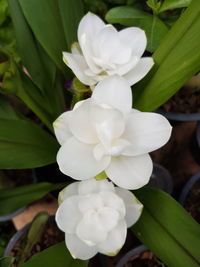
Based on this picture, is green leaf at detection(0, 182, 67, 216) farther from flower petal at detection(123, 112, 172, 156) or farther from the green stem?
flower petal at detection(123, 112, 172, 156)

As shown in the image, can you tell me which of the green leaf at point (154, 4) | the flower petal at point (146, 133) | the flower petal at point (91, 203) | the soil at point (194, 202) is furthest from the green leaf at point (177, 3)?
the soil at point (194, 202)

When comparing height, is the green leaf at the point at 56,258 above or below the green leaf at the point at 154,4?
below

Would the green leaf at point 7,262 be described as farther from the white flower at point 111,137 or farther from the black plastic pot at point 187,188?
the black plastic pot at point 187,188

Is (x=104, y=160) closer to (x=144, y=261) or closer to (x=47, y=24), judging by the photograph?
(x=47, y=24)

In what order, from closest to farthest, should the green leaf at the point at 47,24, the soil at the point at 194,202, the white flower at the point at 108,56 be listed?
the white flower at the point at 108,56, the green leaf at the point at 47,24, the soil at the point at 194,202

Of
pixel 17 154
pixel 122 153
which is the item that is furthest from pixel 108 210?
pixel 17 154

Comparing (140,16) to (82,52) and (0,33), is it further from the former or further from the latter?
(0,33)
